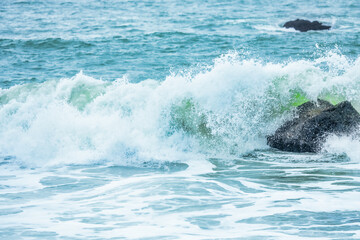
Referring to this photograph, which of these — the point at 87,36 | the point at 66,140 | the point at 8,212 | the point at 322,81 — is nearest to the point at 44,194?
the point at 8,212

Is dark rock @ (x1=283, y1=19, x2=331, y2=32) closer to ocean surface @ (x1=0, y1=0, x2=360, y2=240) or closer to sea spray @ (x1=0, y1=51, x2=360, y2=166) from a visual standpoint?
ocean surface @ (x1=0, y1=0, x2=360, y2=240)

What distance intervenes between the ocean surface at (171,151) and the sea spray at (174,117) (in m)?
0.02

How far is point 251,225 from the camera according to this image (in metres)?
5.14

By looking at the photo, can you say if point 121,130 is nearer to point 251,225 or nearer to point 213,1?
point 251,225

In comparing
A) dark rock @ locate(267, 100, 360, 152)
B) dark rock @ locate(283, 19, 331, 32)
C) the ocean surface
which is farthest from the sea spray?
dark rock @ locate(283, 19, 331, 32)

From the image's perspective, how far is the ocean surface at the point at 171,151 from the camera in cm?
528

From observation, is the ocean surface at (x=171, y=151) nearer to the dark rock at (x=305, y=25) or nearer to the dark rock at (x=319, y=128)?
the dark rock at (x=319, y=128)

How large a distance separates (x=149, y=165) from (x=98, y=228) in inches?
92.7

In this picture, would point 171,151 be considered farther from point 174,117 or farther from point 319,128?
point 319,128

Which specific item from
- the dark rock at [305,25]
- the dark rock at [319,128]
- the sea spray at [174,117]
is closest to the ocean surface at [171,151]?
the sea spray at [174,117]

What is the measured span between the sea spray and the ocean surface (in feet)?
0.07

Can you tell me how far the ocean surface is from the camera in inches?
208

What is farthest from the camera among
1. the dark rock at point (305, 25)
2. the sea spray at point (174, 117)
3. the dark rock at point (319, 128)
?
the dark rock at point (305, 25)

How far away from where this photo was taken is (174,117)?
8.67 meters
